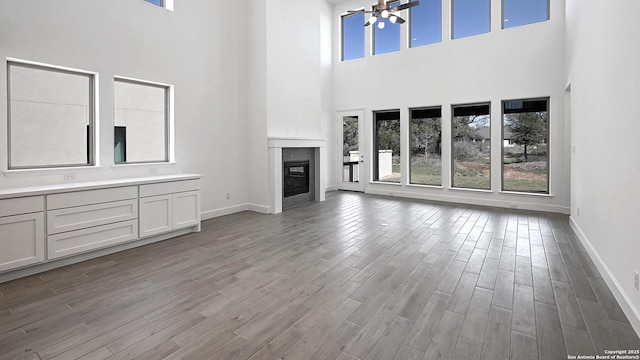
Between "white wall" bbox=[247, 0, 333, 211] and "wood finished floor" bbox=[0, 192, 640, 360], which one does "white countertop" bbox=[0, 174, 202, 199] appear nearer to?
"wood finished floor" bbox=[0, 192, 640, 360]

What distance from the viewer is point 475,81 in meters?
7.02

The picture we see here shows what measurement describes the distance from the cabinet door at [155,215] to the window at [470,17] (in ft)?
23.3

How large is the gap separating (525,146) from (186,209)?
6.78m

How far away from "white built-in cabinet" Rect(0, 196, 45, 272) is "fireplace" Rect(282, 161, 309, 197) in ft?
13.3

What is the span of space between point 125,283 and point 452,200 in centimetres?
668

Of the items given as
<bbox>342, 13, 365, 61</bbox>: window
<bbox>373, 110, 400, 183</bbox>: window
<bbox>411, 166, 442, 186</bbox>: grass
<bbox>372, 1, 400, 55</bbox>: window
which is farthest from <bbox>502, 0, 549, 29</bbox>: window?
<bbox>342, 13, 365, 61</bbox>: window

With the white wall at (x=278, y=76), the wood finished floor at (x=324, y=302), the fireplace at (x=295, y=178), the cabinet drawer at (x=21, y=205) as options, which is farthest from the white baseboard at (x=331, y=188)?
the cabinet drawer at (x=21, y=205)

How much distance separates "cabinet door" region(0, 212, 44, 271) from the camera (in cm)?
303

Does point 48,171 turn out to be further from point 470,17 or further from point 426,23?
point 470,17

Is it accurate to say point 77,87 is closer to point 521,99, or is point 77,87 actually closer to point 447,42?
point 447,42

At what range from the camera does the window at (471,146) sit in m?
7.14

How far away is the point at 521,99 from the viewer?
21.5 ft

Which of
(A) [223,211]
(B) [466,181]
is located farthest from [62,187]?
(B) [466,181]

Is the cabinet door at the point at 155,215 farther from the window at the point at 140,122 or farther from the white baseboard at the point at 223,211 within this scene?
the white baseboard at the point at 223,211
